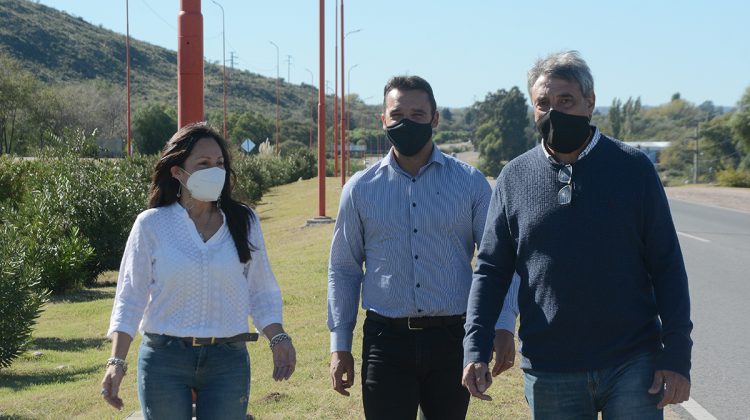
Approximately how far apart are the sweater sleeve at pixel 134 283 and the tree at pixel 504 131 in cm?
9086

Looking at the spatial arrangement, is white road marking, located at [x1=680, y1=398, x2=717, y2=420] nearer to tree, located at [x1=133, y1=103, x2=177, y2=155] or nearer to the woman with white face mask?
the woman with white face mask

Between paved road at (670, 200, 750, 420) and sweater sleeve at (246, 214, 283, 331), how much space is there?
3960 mm

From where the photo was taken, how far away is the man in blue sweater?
10.9 feet

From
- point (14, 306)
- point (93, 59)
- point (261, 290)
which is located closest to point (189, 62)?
point (261, 290)

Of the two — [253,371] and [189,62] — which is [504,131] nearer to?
[253,371]

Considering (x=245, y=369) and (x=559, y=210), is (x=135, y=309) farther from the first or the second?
(x=559, y=210)

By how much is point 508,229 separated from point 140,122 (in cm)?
6888

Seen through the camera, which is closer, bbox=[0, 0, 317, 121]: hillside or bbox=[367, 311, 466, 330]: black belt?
bbox=[367, 311, 466, 330]: black belt

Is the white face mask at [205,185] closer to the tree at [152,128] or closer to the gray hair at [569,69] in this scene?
the gray hair at [569,69]

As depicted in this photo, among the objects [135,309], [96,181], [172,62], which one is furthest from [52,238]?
[172,62]

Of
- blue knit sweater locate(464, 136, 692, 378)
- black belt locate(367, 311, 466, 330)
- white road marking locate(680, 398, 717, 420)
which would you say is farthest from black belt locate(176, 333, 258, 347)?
white road marking locate(680, 398, 717, 420)

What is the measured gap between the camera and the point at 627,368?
11.0ft

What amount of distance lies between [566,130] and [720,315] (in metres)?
8.34

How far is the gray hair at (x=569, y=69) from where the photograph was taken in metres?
3.54
